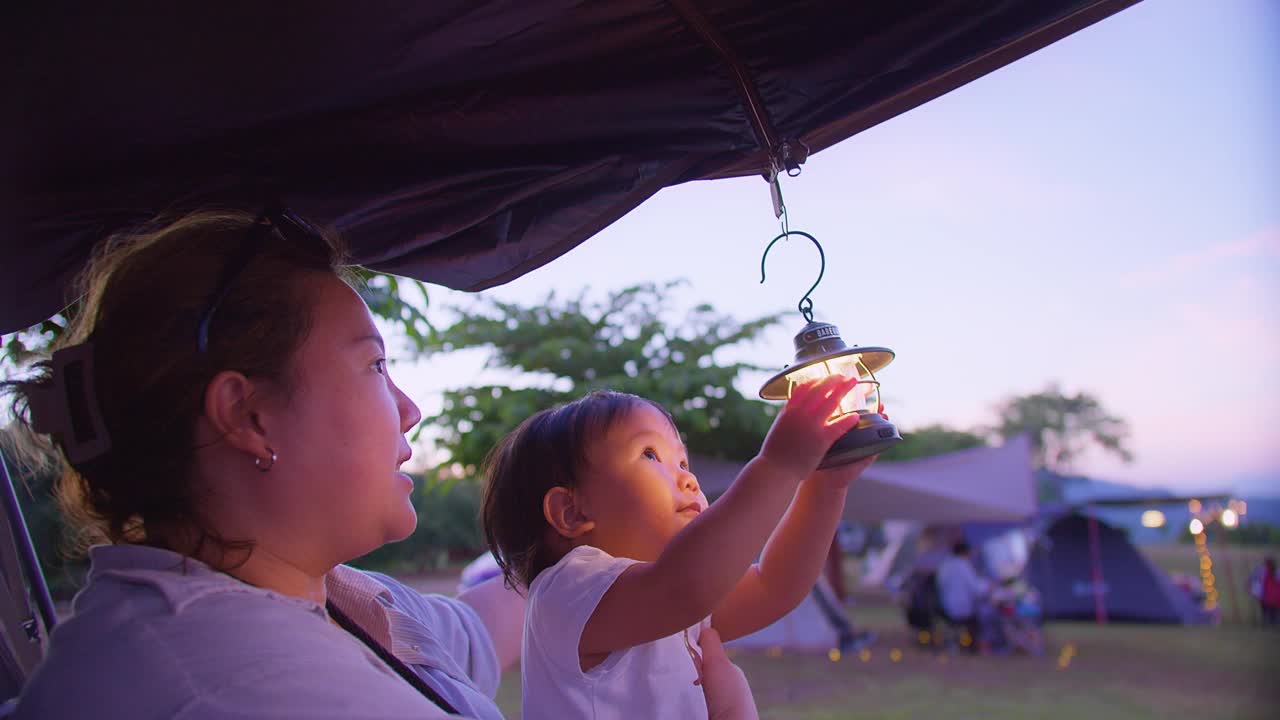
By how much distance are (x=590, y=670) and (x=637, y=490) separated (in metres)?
0.43

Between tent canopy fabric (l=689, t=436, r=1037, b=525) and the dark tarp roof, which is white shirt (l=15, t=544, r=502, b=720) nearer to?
the dark tarp roof

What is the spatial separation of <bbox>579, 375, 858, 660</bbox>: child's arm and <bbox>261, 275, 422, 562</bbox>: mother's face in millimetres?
486

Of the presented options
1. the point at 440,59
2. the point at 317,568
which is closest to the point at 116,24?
the point at 440,59

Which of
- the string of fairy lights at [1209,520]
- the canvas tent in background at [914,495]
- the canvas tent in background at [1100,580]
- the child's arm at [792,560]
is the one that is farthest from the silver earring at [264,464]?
the string of fairy lights at [1209,520]

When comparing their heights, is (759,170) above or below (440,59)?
below

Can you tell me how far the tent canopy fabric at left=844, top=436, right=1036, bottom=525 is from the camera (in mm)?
15281

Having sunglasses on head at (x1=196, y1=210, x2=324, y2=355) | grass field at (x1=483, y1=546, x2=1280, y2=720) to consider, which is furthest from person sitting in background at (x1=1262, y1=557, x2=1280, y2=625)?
sunglasses on head at (x1=196, y1=210, x2=324, y2=355)

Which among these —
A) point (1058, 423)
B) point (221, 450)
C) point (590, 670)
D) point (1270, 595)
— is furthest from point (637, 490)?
point (1058, 423)

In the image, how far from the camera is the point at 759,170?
191 cm

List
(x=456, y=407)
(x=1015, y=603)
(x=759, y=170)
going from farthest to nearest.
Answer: (x=1015, y=603) → (x=456, y=407) → (x=759, y=170)

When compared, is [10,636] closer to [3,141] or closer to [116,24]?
[3,141]

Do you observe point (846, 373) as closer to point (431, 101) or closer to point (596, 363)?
point (431, 101)

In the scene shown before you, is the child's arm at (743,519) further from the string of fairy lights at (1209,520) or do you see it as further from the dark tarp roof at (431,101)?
the string of fairy lights at (1209,520)

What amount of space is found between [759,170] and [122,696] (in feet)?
5.05
